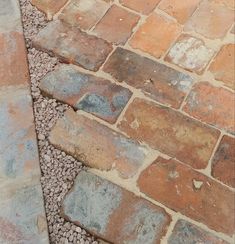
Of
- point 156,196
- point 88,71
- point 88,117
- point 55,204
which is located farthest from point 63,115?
point 156,196

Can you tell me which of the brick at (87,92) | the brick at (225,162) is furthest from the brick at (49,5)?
the brick at (225,162)

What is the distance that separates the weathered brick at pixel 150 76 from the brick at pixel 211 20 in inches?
10.6

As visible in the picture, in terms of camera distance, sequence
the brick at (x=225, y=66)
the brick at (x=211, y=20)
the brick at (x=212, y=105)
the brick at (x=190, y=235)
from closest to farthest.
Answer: the brick at (x=190, y=235) < the brick at (x=212, y=105) < the brick at (x=225, y=66) < the brick at (x=211, y=20)

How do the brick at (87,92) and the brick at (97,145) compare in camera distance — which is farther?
the brick at (87,92)

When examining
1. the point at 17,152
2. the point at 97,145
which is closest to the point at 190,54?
the point at 97,145

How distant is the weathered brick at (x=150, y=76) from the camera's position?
1718 mm

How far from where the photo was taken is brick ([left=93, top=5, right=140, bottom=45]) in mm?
1883

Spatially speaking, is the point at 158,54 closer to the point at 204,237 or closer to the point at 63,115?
the point at 63,115

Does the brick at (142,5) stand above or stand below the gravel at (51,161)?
above

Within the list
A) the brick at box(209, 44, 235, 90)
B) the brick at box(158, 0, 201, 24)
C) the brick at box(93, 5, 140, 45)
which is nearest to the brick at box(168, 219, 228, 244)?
the brick at box(209, 44, 235, 90)

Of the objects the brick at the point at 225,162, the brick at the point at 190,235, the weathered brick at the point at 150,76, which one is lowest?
the brick at the point at 190,235

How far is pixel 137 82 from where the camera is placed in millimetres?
1752

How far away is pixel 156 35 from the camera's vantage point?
1885 millimetres

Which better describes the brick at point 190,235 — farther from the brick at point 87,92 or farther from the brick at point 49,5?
the brick at point 49,5
